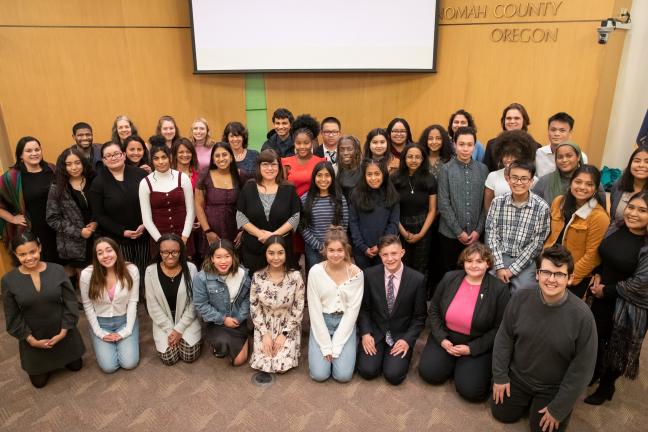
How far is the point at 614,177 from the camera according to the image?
16.5 feet

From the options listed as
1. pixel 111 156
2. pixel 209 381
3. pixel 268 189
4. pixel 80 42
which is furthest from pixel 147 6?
pixel 209 381

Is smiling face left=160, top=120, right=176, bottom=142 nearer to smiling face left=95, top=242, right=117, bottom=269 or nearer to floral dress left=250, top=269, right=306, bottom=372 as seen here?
smiling face left=95, top=242, right=117, bottom=269

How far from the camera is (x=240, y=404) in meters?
2.76

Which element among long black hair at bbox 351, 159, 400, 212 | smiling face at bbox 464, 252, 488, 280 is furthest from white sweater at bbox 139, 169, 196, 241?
smiling face at bbox 464, 252, 488, 280

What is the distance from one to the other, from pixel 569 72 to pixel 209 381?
4.86 metres

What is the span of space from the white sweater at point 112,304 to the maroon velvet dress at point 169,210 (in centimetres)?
39

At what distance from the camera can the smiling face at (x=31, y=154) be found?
136 inches

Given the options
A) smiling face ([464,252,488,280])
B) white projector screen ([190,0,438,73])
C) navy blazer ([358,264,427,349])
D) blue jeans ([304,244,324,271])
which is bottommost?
navy blazer ([358,264,427,349])

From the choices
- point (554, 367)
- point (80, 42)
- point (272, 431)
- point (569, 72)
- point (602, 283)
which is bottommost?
point (272, 431)

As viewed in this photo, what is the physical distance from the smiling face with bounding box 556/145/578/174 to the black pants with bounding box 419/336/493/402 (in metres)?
1.34

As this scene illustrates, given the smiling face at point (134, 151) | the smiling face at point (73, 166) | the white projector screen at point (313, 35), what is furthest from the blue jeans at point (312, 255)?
the white projector screen at point (313, 35)

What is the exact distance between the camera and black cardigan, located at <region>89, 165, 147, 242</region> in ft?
11.1

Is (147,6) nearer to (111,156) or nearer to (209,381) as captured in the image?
(111,156)

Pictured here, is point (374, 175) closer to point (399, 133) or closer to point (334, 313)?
point (399, 133)
